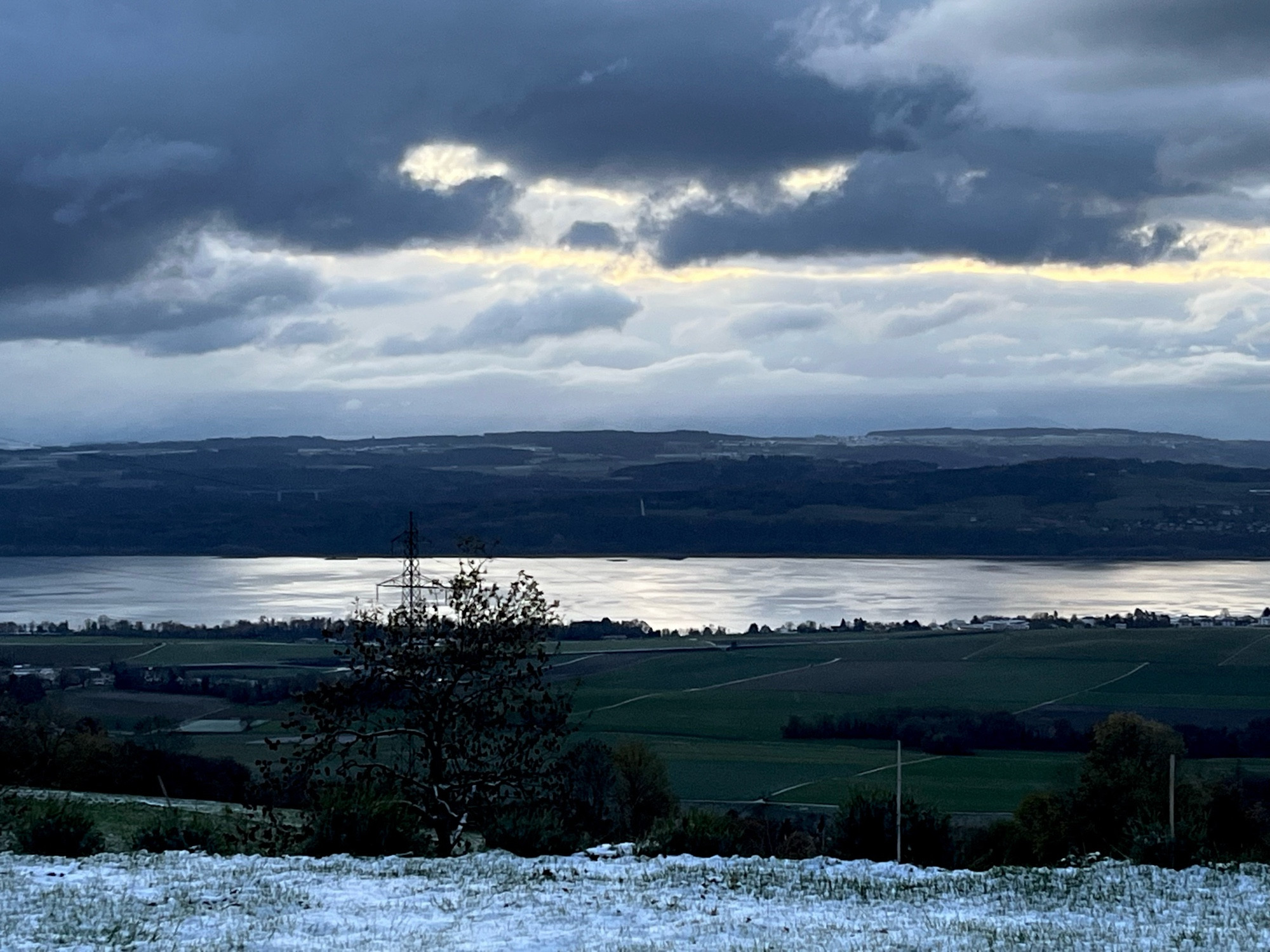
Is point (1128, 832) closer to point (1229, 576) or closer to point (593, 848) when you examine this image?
point (593, 848)

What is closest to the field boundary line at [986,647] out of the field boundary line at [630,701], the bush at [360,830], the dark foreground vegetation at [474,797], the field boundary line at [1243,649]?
the field boundary line at [1243,649]

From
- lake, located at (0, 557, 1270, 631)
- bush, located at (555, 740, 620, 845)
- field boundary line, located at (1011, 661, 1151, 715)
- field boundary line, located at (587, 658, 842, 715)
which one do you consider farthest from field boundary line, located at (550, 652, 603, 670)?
bush, located at (555, 740, 620, 845)

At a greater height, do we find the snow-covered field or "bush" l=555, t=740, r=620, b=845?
the snow-covered field

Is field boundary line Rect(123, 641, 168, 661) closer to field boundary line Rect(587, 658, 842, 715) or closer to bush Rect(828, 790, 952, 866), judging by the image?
field boundary line Rect(587, 658, 842, 715)

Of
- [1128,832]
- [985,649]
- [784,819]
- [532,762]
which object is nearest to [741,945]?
[1128,832]

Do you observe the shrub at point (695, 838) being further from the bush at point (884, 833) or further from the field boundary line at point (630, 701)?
the field boundary line at point (630, 701)

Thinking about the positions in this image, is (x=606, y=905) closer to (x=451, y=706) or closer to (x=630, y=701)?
(x=451, y=706)
